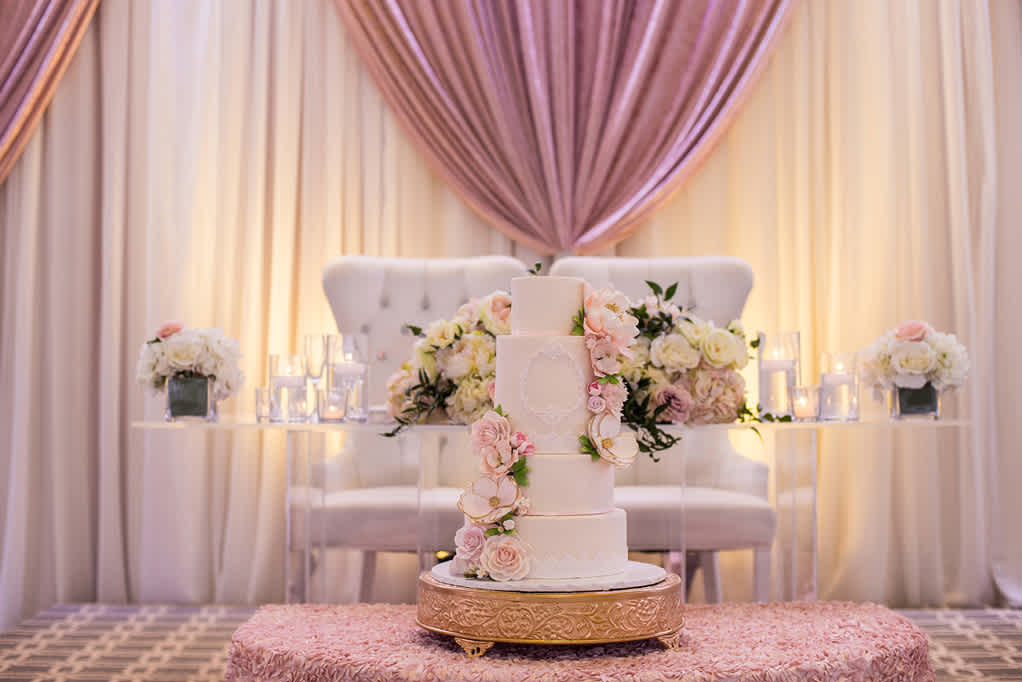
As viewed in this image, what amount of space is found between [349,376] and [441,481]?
16.0 inches

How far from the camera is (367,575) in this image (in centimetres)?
294

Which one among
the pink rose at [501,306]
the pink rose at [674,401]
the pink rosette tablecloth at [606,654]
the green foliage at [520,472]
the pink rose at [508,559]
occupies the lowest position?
the pink rosette tablecloth at [606,654]

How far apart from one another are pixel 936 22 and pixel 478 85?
1874mm

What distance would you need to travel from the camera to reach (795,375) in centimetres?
267

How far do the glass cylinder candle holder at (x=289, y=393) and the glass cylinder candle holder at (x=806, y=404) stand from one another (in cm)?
127

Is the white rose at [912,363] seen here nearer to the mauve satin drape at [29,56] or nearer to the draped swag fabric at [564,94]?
the draped swag fabric at [564,94]

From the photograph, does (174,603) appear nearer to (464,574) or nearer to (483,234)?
(483,234)

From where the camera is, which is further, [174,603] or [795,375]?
[174,603]

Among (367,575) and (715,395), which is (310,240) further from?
(715,395)

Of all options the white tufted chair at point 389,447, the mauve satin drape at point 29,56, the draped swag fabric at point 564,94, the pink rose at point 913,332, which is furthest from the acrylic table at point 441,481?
the mauve satin drape at point 29,56

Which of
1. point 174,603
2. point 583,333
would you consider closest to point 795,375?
point 583,333

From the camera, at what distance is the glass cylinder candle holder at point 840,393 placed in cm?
260

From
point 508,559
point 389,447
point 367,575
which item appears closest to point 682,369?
point 508,559

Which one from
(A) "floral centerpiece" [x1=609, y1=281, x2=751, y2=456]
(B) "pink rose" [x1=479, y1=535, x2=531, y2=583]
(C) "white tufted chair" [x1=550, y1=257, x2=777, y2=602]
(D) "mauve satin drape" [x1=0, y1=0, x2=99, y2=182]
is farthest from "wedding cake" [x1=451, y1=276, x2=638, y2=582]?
(D) "mauve satin drape" [x1=0, y1=0, x2=99, y2=182]
